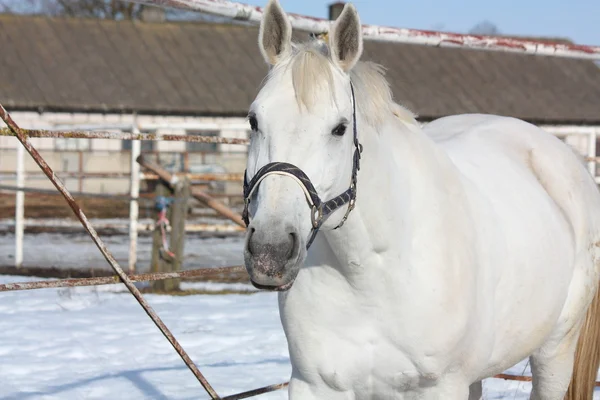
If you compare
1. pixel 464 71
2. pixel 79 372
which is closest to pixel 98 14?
pixel 464 71

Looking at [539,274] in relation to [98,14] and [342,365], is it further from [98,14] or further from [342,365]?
[98,14]

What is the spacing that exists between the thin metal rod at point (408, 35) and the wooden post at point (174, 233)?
15.8ft

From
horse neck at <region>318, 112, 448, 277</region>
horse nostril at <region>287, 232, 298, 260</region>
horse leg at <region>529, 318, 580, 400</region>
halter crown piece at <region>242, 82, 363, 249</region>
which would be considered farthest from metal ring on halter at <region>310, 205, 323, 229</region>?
horse leg at <region>529, 318, 580, 400</region>

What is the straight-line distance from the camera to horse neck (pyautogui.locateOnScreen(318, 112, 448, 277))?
273 centimetres

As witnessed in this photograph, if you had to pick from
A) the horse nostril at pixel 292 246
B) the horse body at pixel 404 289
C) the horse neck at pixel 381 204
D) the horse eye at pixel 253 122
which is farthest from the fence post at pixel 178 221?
the horse nostril at pixel 292 246

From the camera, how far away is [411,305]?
277 centimetres

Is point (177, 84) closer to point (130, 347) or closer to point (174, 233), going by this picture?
point (174, 233)

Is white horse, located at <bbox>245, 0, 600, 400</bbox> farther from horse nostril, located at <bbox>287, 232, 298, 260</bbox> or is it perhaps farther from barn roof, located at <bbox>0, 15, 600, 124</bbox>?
barn roof, located at <bbox>0, 15, 600, 124</bbox>

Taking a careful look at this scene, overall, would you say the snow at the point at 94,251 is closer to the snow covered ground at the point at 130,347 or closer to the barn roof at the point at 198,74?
the snow covered ground at the point at 130,347

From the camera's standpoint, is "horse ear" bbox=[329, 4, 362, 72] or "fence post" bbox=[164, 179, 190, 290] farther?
"fence post" bbox=[164, 179, 190, 290]

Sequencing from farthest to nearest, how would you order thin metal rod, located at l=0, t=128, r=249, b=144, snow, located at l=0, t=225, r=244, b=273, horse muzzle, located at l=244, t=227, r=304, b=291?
1. snow, located at l=0, t=225, r=244, b=273
2. thin metal rod, located at l=0, t=128, r=249, b=144
3. horse muzzle, located at l=244, t=227, r=304, b=291

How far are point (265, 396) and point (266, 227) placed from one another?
2837mm

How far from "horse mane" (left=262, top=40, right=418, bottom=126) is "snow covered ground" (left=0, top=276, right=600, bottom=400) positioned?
2566 mm

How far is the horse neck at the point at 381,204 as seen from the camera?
107 inches
